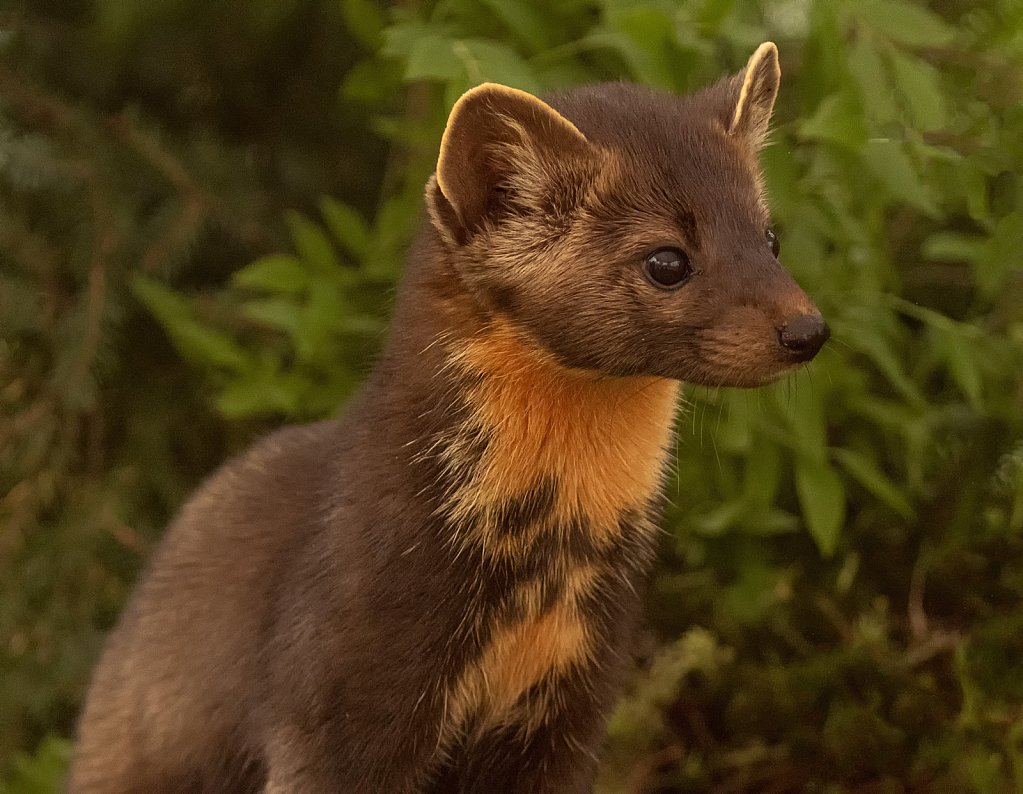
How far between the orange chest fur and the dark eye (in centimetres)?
17

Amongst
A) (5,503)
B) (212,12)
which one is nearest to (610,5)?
(212,12)

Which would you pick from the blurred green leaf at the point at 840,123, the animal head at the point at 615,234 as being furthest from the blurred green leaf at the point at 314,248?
the blurred green leaf at the point at 840,123

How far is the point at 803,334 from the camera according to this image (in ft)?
4.40

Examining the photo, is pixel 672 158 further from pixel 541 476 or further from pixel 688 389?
pixel 688 389

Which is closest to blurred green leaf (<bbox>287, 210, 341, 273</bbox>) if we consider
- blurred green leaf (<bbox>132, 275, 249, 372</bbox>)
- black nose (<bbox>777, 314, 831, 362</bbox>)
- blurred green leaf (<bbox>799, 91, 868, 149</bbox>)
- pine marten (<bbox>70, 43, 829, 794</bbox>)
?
blurred green leaf (<bbox>132, 275, 249, 372</bbox>)

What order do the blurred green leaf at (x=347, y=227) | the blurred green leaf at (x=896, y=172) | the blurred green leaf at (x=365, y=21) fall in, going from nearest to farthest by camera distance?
the blurred green leaf at (x=896, y=172) < the blurred green leaf at (x=365, y=21) < the blurred green leaf at (x=347, y=227)

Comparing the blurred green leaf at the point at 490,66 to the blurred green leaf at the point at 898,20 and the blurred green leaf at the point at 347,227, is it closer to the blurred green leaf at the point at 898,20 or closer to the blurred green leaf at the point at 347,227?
the blurred green leaf at the point at 898,20

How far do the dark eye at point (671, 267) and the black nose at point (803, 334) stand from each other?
0.16m

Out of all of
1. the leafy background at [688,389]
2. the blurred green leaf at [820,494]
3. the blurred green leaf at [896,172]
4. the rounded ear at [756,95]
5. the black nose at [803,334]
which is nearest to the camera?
the black nose at [803,334]

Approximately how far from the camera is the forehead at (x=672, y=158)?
146 centimetres

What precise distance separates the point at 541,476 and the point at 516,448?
54mm

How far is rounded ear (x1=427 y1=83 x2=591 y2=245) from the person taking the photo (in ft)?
4.64

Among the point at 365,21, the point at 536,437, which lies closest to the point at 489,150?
the point at 536,437

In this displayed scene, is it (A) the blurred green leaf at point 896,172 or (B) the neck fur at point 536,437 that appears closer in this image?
(B) the neck fur at point 536,437
